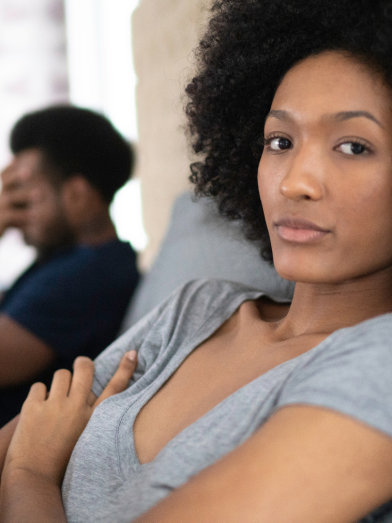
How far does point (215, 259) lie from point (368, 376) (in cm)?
80

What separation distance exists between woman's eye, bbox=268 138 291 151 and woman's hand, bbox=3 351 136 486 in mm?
488

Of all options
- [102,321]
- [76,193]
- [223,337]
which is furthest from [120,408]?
[76,193]

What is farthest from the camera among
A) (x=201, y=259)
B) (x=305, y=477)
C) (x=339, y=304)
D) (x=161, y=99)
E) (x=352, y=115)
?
(x=161, y=99)

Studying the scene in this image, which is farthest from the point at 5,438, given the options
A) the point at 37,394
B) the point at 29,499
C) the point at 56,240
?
the point at 56,240

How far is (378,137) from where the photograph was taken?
0.71 metres

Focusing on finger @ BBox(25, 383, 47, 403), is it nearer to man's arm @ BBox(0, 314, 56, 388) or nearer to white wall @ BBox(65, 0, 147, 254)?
man's arm @ BBox(0, 314, 56, 388)

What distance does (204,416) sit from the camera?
28.9 inches

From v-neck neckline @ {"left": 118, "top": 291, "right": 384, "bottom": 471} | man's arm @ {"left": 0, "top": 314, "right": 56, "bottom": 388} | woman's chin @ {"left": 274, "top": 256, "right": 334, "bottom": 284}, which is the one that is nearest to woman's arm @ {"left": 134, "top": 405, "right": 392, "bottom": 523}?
v-neck neckline @ {"left": 118, "top": 291, "right": 384, "bottom": 471}

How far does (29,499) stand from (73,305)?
0.78 meters

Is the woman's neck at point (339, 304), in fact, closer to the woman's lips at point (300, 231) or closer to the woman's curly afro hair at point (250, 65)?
the woman's lips at point (300, 231)

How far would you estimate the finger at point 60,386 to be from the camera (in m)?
1.01

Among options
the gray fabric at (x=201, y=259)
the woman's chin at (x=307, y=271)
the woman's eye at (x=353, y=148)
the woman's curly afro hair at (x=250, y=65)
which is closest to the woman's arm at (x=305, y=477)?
the woman's chin at (x=307, y=271)

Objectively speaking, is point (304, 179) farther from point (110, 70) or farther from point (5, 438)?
point (110, 70)

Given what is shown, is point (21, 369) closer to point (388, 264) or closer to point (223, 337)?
point (223, 337)
